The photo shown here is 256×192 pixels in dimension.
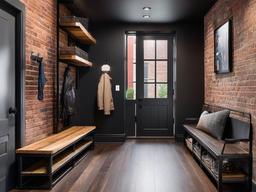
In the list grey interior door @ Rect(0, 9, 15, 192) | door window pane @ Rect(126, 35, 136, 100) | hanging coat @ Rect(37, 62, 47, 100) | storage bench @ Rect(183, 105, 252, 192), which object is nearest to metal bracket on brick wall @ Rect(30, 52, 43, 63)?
hanging coat @ Rect(37, 62, 47, 100)

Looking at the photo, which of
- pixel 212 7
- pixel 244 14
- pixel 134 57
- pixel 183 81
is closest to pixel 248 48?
pixel 244 14

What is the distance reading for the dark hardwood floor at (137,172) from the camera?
3879mm

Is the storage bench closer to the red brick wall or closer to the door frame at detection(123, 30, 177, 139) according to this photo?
the red brick wall

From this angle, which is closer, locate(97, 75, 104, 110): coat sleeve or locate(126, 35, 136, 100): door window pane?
locate(97, 75, 104, 110): coat sleeve

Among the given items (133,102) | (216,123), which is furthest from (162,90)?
(216,123)

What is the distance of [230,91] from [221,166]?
4.85 feet

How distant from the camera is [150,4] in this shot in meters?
5.70

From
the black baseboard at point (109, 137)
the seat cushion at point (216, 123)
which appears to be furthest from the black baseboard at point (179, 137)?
the seat cushion at point (216, 123)

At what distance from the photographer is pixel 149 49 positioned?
756 centimetres

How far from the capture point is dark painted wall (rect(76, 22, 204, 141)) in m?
7.31

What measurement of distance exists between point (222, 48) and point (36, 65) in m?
2.83

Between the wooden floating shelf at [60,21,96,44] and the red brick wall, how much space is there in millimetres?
245

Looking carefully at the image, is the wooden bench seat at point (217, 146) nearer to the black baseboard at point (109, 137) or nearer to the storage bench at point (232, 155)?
the storage bench at point (232, 155)

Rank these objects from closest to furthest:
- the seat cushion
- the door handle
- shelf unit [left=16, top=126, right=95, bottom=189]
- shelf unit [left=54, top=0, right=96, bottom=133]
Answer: the door handle < shelf unit [left=16, top=126, right=95, bottom=189] < the seat cushion < shelf unit [left=54, top=0, right=96, bottom=133]
